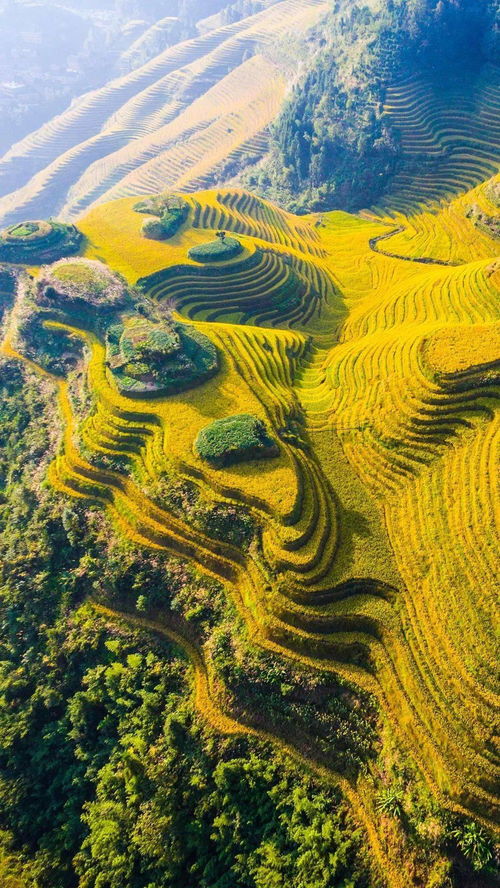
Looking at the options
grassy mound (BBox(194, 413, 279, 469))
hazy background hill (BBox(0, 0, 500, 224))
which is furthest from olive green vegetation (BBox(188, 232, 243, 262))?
hazy background hill (BBox(0, 0, 500, 224))

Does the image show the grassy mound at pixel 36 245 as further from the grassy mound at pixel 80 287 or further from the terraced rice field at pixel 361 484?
the terraced rice field at pixel 361 484

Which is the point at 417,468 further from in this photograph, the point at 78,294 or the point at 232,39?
the point at 232,39

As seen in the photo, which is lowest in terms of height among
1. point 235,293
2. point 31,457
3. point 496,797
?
point 496,797

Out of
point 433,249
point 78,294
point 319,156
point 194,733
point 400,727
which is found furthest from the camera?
point 319,156

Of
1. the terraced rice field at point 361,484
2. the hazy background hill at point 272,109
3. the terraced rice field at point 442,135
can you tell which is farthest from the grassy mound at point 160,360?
the hazy background hill at point 272,109

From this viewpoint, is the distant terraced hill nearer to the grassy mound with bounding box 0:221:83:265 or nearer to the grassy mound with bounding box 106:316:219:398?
the grassy mound with bounding box 0:221:83:265

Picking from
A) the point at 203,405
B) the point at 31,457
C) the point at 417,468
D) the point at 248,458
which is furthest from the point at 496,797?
the point at 31,457

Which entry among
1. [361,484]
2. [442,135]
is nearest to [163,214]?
[361,484]

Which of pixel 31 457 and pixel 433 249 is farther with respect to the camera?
pixel 433 249
